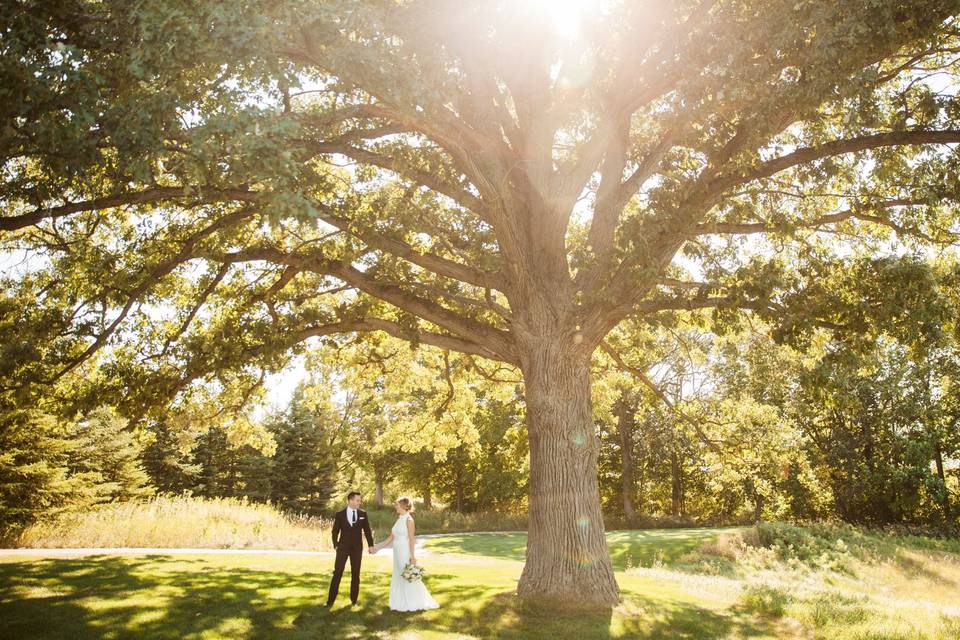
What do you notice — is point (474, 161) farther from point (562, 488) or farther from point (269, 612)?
point (269, 612)

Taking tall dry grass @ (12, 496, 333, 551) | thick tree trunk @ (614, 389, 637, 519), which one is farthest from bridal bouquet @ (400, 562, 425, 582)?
thick tree trunk @ (614, 389, 637, 519)

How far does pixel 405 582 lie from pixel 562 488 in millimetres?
2971

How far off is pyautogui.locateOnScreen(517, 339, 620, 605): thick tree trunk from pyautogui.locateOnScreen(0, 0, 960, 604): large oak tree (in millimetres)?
39

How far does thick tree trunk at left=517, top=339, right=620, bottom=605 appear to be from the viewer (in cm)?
1009

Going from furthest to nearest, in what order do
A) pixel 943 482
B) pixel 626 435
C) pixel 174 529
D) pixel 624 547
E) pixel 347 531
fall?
1. pixel 626 435
2. pixel 943 482
3. pixel 624 547
4. pixel 174 529
5. pixel 347 531

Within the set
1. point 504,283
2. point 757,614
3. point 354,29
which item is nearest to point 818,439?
point 757,614

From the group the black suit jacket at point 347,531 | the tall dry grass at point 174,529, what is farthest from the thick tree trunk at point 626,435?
the black suit jacket at point 347,531

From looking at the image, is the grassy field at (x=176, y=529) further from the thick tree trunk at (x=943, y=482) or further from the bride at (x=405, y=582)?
the thick tree trunk at (x=943, y=482)

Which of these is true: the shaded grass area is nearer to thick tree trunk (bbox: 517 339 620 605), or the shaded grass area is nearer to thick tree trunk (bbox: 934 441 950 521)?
thick tree trunk (bbox: 517 339 620 605)

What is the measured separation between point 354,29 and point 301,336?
21.2 feet

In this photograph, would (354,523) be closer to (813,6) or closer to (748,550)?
(813,6)

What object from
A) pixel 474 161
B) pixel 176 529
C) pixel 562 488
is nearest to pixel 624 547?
pixel 562 488

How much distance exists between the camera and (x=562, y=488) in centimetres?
1039

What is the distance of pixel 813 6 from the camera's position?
8414mm
